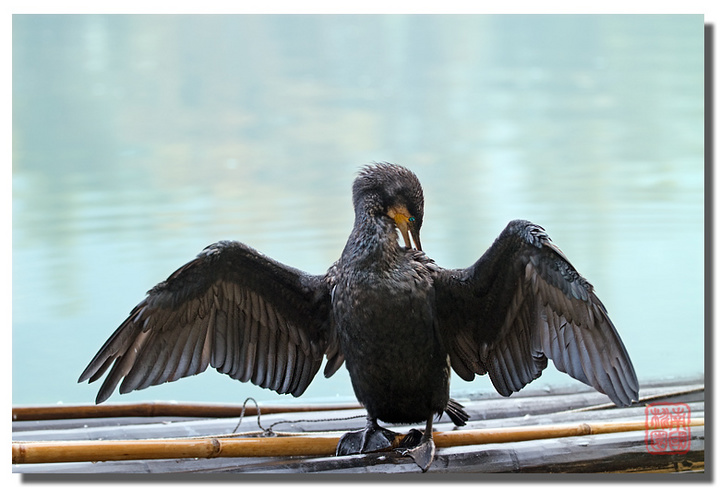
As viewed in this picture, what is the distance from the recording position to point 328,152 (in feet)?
25.0

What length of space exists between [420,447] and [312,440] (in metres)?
0.32

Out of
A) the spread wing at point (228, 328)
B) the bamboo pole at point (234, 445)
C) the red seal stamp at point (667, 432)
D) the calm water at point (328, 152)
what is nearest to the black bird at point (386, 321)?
the spread wing at point (228, 328)

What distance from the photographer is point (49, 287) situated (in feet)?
16.6

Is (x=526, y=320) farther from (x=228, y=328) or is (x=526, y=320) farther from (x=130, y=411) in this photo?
(x=130, y=411)

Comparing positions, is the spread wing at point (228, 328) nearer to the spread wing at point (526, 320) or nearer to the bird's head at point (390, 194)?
the bird's head at point (390, 194)

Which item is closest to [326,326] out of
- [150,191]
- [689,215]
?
[689,215]

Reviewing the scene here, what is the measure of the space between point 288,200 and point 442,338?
3.86 metres

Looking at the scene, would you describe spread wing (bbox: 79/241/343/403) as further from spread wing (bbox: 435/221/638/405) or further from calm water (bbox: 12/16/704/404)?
calm water (bbox: 12/16/704/404)

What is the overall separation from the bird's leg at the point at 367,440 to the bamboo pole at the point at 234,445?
36mm

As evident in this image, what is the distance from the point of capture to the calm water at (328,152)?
4.53 metres

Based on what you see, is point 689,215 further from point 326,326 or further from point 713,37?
point 326,326

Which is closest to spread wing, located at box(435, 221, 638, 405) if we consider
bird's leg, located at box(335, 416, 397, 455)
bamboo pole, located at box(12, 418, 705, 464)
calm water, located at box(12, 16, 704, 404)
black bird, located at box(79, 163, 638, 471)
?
black bird, located at box(79, 163, 638, 471)

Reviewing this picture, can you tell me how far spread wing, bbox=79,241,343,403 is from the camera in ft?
9.05

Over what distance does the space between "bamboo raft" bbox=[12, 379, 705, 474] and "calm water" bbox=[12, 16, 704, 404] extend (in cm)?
50
